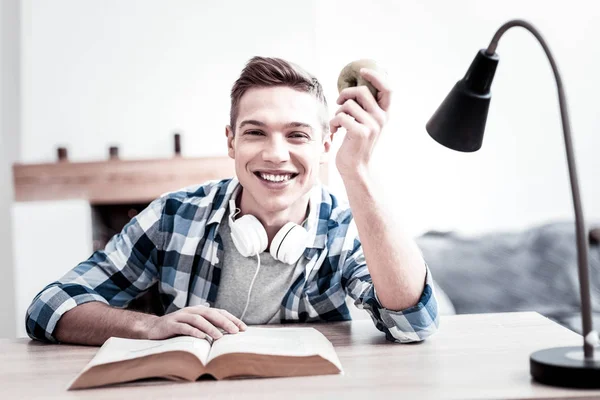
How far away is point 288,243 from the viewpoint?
167 cm

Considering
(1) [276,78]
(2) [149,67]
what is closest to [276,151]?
(1) [276,78]

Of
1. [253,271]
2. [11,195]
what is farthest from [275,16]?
[253,271]

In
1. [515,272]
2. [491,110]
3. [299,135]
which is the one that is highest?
[491,110]

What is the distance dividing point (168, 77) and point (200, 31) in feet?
1.02

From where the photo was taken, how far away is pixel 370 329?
1502mm

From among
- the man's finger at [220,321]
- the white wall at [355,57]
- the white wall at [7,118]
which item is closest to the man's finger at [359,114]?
the man's finger at [220,321]

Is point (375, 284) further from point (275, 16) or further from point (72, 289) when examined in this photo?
point (275, 16)

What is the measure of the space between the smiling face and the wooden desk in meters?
0.38

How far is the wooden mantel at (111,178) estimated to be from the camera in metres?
3.62

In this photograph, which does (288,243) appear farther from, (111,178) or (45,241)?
A: (45,241)

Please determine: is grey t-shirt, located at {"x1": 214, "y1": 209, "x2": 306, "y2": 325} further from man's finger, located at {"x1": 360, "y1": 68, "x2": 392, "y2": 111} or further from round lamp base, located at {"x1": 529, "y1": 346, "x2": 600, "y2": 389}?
round lamp base, located at {"x1": 529, "y1": 346, "x2": 600, "y2": 389}

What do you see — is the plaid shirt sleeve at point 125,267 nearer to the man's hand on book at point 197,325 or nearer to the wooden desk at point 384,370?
the wooden desk at point 384,370

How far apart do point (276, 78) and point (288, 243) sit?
414mm

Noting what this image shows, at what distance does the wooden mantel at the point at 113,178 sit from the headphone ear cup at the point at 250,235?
1936mm
